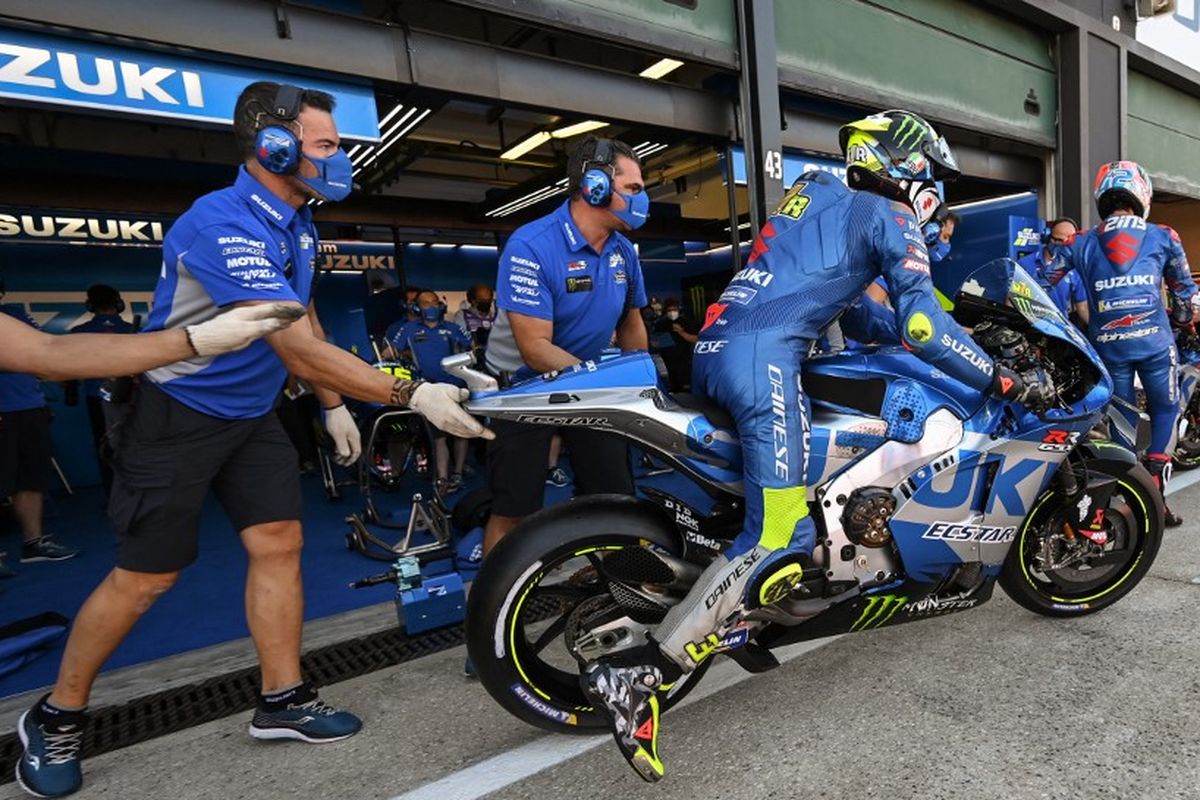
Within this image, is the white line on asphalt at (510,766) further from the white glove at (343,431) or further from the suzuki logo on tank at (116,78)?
the suzuki logo on tank at (116,78)

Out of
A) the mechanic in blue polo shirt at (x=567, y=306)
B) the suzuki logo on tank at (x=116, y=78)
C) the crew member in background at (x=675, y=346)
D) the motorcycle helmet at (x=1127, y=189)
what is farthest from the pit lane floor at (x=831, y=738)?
the crew member in background at (x=675, y=346)

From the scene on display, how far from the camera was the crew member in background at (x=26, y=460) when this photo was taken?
193 inches

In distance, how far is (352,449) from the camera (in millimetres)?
2537

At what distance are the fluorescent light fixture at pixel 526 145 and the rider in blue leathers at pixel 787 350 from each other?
744 centimetres

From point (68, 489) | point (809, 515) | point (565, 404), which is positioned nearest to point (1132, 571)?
point (809, 515)

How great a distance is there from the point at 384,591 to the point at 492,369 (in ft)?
5.48

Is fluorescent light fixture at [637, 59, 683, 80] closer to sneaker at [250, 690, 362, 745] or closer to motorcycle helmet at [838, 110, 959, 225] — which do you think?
motorcycle helmet at [838, 110, 959, 225]

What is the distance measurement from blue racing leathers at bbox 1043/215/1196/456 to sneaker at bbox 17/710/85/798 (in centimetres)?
519

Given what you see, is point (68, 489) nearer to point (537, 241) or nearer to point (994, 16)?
point (537, 241)

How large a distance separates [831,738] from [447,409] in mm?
1526

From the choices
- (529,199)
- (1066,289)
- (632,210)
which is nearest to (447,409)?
(632,210)

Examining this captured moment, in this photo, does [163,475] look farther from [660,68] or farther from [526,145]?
[526,145]

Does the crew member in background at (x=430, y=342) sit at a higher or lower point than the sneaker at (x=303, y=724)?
higher

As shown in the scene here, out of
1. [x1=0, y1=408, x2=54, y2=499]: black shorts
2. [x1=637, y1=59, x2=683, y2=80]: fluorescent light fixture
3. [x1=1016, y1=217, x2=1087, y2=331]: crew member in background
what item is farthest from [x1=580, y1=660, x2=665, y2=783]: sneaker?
[x1=637, y1=59, x2=683, y2=80]: fluorescent light fixture
